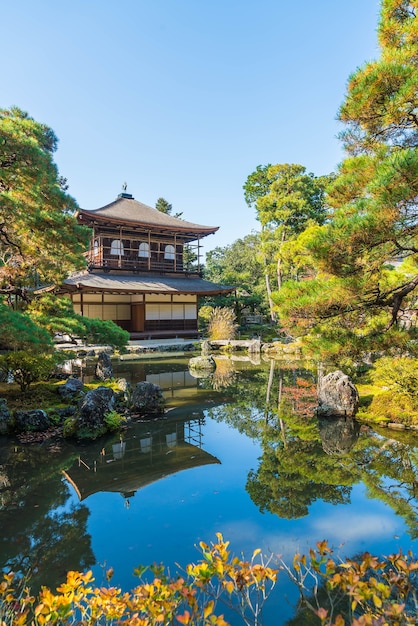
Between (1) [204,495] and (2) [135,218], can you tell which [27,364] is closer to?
(1) [204,495]

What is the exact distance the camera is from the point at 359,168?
4094mm

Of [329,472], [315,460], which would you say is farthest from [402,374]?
[329,472]

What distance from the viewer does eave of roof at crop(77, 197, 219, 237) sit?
18.4 metres

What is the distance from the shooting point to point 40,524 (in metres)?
3.39

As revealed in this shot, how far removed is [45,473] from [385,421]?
517 cm

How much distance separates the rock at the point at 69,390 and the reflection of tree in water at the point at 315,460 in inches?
107

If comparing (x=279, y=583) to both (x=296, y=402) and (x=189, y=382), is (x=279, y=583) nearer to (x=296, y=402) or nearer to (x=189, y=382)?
(x=296, y=402)

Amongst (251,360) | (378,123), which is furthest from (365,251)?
(251,360)

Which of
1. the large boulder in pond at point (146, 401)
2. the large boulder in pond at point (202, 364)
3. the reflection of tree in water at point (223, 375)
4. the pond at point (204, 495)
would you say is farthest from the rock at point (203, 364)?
the pond at point (204, 495)

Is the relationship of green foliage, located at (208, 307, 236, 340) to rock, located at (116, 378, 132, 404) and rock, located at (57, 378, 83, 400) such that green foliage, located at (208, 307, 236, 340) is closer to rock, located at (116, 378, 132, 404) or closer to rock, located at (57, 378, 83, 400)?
rock, located at (116, 378, 132, 404)

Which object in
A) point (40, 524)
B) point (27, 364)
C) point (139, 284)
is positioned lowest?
point (40, 524)

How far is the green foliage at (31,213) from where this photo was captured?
5492mm

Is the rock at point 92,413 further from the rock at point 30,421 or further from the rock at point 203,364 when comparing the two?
the rock at point 203,364

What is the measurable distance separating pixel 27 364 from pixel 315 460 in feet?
16.3
